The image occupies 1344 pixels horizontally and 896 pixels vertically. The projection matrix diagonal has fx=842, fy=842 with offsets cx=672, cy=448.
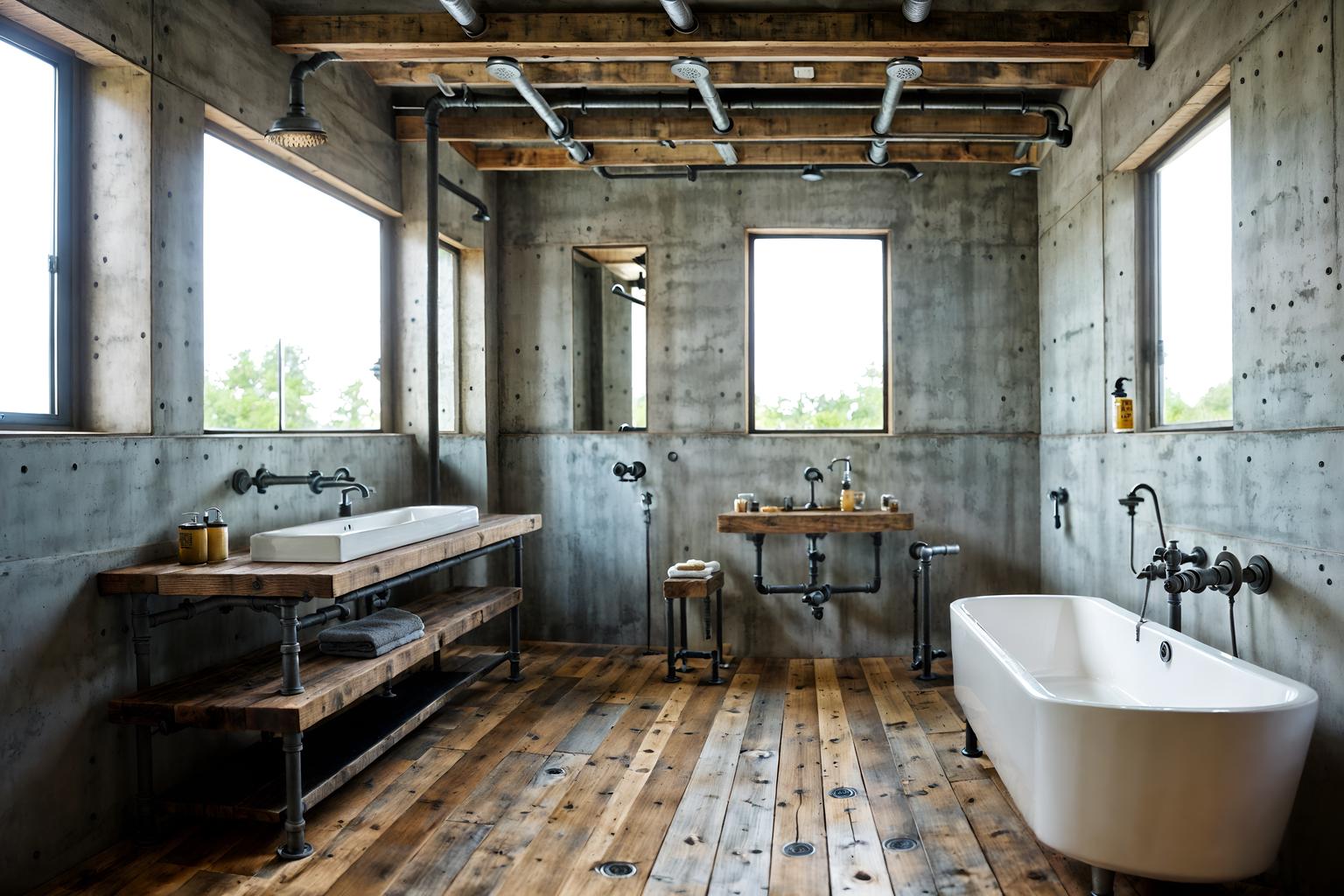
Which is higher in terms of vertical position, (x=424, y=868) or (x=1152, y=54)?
(x=1152, y=54)

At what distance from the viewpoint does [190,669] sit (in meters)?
3.01

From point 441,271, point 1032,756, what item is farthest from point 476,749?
point 441,271

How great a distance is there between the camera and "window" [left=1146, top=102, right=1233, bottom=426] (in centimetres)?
312

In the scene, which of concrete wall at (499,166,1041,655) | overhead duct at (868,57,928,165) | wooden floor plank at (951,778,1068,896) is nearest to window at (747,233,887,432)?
concrete wall at (499,166,1041,655)

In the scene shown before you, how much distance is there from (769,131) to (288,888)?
3980 millimetres

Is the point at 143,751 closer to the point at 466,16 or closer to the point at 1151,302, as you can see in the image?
the point at 466,16

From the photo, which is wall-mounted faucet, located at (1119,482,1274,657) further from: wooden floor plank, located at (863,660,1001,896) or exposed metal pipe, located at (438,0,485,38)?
exposed metal pipe, located at (438,0,485,38)

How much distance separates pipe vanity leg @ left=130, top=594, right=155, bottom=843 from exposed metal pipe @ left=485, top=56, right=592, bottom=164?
251 cm

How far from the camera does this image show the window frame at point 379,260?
3.41m

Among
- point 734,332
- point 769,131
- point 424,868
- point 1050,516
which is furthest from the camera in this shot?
point 734,332

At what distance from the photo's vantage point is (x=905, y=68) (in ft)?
11.9

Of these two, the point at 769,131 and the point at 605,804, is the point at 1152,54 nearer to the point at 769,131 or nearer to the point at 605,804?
the point at 769,131

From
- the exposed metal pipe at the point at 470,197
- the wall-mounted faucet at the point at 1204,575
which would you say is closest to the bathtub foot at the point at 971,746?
the wall-mounted faucet at the point at 1204,575

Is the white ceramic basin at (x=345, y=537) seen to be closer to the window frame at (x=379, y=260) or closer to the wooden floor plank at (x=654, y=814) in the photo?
the window frame at (x=379, y=260)
